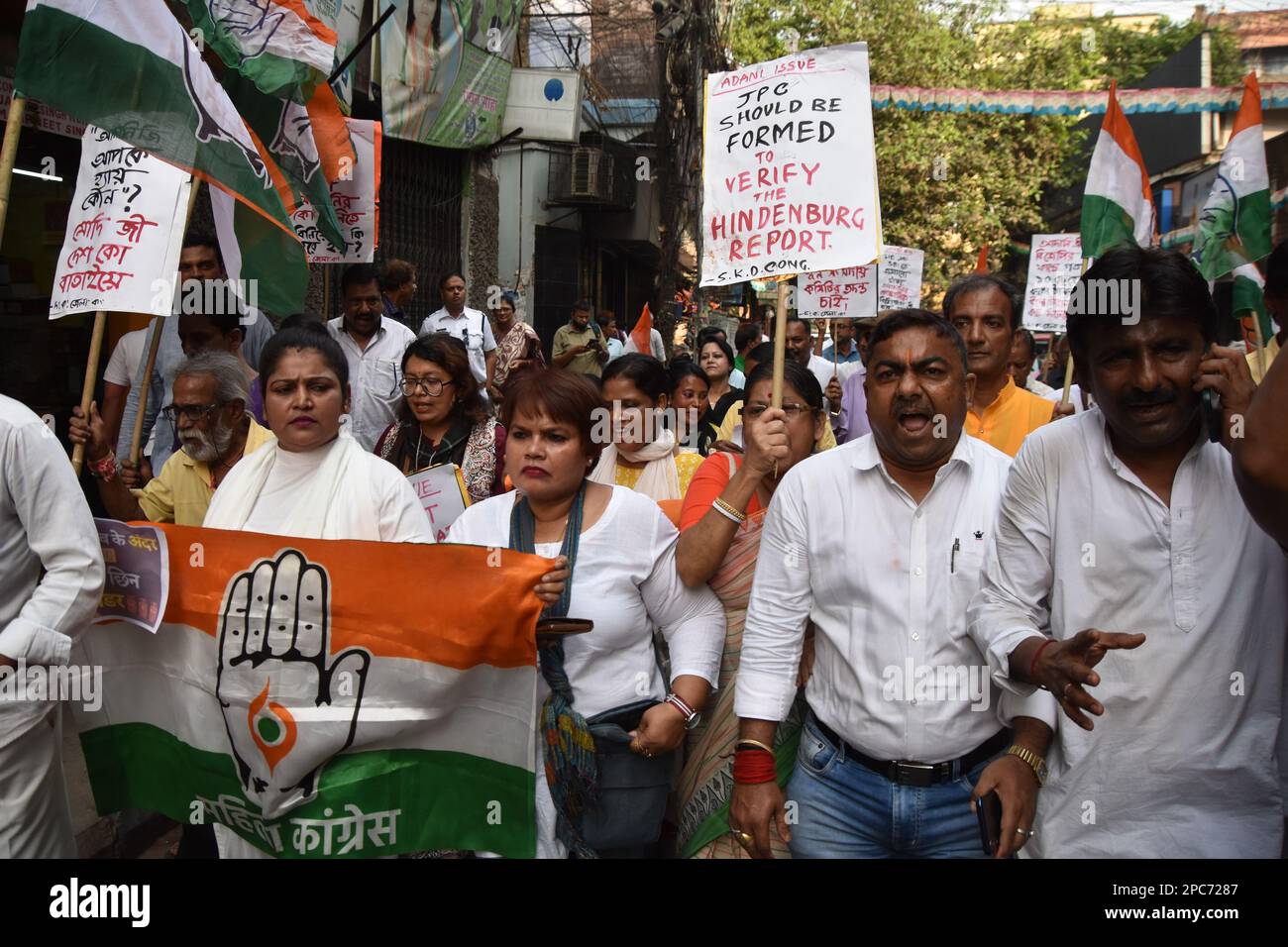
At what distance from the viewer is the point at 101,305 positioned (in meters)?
3.56

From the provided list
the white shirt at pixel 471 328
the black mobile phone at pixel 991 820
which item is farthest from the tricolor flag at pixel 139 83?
the white shirt at pixel 471 328

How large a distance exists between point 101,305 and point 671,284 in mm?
19989

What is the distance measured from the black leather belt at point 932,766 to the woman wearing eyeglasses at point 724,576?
381 mm

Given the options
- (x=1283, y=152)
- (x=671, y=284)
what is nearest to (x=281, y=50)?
(x=1283, y=152)

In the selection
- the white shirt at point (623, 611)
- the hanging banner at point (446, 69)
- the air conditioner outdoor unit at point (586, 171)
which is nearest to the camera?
the white shirt at point (623, 611)

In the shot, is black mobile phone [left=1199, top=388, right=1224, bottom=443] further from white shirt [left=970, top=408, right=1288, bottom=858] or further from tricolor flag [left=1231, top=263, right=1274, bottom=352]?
tricolor flag [left=1231, top=263, right=1274, bottom=352]

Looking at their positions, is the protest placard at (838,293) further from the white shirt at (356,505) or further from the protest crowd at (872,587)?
the white shirt at (356,505)

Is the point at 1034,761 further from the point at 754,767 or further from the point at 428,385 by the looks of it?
the point at 428,385

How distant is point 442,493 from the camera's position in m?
4.29

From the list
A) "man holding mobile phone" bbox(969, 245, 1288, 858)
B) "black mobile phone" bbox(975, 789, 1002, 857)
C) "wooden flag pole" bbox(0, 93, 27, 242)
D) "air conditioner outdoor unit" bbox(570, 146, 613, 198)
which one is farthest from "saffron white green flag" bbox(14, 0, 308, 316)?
"air conditioner outdoor unit" bbox(570, 146, 613, 198)

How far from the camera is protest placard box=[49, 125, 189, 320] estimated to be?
359cm

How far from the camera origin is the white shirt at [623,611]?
287cm

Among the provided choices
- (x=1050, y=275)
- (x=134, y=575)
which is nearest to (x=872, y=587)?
(x=134, y=575)
